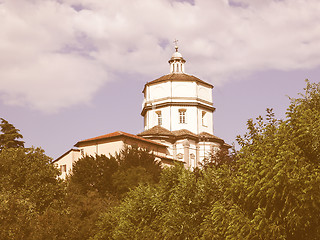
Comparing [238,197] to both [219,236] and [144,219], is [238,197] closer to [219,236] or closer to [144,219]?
[219,236]

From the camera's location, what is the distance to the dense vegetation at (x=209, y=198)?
64.0ft

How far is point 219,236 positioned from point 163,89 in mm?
59951

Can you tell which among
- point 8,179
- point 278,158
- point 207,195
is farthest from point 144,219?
point 8,179

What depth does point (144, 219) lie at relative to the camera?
29.8 metres

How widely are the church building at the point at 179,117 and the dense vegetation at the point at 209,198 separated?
90.9 feet

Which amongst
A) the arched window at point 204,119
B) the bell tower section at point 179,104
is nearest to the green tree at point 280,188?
the bell tower section at point 179,104

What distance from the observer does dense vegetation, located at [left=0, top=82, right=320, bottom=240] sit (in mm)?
19500

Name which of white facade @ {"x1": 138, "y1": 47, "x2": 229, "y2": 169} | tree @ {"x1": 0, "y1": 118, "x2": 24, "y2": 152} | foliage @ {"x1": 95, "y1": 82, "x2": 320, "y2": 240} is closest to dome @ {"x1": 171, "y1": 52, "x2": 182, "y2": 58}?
white facade @ {"x1": 138, "y1": 47, "x2": 229, "y2": 169}

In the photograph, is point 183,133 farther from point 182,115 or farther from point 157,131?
point 182,115

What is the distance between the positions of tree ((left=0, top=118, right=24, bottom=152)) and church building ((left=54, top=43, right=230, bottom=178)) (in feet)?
22.7

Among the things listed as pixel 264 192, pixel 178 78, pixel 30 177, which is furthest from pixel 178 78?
pixel 264 192

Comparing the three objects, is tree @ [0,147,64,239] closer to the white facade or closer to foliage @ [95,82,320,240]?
foliage @ [95,82,320,240]

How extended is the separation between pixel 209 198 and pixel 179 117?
54.9 m

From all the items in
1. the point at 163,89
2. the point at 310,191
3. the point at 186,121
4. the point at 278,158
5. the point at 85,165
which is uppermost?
the point at 163,89
